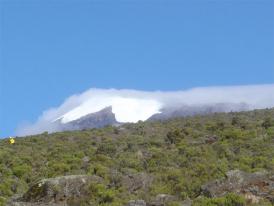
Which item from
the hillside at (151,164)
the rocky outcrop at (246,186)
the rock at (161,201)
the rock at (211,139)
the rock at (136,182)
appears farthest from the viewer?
the rock at (211,139)

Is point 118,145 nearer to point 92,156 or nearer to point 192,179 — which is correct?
point 92,156

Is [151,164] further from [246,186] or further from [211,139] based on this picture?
[246,186]

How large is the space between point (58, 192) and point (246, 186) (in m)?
5.75

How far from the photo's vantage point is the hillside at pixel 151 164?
20516mm

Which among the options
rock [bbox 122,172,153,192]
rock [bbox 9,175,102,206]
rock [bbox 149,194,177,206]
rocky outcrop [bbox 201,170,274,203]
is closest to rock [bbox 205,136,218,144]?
rock [bbox 122,172,153,192]

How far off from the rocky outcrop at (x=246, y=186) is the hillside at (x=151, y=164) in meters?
0.03

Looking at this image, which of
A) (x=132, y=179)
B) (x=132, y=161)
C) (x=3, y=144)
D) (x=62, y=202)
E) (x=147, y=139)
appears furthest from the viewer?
(x=3, y=144)

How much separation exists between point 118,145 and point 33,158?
5.78 metres

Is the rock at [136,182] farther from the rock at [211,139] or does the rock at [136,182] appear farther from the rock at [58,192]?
the rock at [211,139]

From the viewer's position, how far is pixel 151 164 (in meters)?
31.7

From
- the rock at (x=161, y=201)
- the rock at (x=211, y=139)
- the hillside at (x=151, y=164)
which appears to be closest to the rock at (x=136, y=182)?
the hillside at (x=151, y=164)

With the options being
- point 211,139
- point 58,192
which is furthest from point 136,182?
point 211,139

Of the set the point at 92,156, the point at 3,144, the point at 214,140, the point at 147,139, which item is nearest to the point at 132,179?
the point at 92,156

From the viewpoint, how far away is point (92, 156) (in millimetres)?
35594
